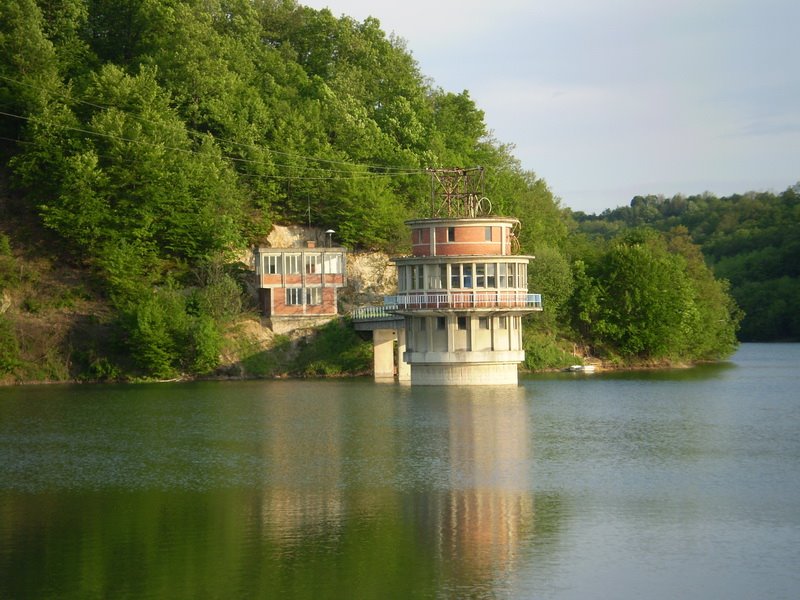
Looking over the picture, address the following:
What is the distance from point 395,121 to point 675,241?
26.5 m

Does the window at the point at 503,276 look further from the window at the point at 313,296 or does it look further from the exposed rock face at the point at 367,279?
the exposed rock face at the point at 367,279

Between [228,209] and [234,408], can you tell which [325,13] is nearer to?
[228,209]

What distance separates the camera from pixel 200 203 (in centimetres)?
8462

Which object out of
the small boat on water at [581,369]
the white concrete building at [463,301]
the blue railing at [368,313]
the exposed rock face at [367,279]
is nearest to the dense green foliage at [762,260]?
the small boat on water at [581,369]

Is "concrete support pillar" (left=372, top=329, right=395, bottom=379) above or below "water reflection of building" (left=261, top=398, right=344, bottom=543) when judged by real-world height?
above

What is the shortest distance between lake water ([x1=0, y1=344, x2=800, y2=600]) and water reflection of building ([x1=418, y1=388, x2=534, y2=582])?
10 cm

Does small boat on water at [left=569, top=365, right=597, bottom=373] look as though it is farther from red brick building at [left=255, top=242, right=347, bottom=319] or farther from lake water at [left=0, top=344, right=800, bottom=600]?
lake water at [left=0, top=344, right=800, bottom=600]

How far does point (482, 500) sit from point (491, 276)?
37.6 m

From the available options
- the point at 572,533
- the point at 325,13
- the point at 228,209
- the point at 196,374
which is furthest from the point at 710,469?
the point at 325,13

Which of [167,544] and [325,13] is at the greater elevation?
[325,13]

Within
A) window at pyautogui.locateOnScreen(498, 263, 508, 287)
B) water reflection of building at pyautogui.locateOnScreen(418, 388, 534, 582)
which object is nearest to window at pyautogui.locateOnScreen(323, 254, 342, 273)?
window at pyautogui.locateOnScreen(498, 263, 508, 287)

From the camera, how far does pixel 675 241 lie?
364 ft

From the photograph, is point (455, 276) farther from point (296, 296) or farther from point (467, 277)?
point (296, 296)

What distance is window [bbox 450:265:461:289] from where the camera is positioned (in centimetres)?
7119
